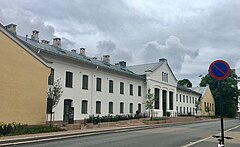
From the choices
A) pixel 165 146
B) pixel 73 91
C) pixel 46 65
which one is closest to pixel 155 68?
pixel 73 91

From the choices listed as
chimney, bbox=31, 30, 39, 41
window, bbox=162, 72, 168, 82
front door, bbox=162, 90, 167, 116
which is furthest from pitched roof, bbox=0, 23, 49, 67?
front door, bbox=162, 90, 167, 116

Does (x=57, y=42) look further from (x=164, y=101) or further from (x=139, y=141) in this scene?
(x=139, y=141)

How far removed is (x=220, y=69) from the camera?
8453mm

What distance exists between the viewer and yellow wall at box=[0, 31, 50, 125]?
2125 cm

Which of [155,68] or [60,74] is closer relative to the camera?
[60,74]

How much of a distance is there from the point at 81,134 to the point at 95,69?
50.8 ft

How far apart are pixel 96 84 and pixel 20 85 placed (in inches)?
543

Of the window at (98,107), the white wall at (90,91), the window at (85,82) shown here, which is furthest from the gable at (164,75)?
the window at (85,82)

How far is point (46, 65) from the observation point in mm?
25391

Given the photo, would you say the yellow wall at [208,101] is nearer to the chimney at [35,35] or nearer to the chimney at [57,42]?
the chimney at [57,42]

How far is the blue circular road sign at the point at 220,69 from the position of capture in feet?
27.5

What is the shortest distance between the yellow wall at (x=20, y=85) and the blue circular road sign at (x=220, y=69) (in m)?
16.5

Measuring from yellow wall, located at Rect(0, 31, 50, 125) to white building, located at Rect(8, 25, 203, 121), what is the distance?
1.83m

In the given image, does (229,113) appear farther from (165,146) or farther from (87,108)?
(165,146)
